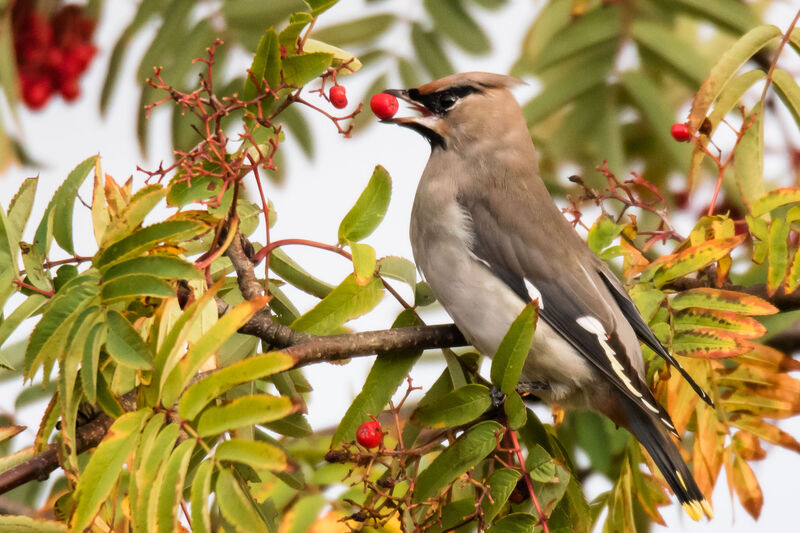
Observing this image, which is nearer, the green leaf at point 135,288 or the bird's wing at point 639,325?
the green leaf at point 135,288

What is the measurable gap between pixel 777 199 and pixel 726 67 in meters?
0.37

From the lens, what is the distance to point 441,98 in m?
3.22

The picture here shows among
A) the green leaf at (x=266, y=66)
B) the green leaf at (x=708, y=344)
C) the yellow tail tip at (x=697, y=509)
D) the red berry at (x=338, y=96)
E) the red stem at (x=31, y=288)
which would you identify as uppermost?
the red berry at (x=338, y=96)

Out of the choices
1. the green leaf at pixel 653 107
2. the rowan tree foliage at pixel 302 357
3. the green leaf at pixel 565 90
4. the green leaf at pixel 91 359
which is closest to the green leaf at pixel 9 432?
the rowan tree foliage at pixel 302 357

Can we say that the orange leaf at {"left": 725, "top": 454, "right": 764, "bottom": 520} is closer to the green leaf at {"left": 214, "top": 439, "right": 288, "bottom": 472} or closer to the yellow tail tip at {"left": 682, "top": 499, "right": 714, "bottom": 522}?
the yellow tail tip at {"left": 682, "top": 499, "right": 714, "bottom": 522}

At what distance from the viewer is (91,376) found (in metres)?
1.71

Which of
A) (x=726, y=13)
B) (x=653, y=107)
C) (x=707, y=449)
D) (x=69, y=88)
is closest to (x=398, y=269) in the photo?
(x=707, y=449)

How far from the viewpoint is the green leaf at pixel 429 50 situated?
12.1ft

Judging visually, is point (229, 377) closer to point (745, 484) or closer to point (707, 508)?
point (707, 508)

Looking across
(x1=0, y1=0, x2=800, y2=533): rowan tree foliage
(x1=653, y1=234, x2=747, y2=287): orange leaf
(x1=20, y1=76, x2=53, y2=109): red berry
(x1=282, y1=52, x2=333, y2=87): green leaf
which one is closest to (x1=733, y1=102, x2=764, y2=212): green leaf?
(x1=0, y1=0, x2=800, y2=533): rowan tree foliage

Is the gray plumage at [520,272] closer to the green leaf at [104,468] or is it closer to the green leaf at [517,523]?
the green leaf at [517,523]

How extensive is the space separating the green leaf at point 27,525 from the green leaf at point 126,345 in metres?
0.39

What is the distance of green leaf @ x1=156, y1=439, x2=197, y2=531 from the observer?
1619 mm

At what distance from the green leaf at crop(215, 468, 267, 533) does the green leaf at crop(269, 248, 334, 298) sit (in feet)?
2.46
